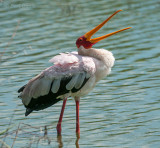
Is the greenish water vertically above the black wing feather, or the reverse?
the black wing feather

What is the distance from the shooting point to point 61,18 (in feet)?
42.9

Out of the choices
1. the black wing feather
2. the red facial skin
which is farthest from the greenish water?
the red facial skin

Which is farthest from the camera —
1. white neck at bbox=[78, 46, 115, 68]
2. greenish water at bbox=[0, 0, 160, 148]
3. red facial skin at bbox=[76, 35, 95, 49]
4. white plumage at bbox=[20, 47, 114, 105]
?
red facial skin at bbox=[76, 35, 95, 49]

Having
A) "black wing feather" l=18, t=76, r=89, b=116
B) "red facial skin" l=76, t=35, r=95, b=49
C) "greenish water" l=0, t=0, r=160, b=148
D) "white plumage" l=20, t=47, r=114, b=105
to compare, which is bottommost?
"greenish water" l=0, t=0, r=160, b=148

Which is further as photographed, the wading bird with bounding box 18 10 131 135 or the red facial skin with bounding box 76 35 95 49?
the red facial skin with bounding box 76 35 95 49

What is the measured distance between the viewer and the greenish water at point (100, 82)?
20.5ft

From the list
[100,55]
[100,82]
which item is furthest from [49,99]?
[100,82]

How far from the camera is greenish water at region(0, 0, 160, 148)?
20.5ft

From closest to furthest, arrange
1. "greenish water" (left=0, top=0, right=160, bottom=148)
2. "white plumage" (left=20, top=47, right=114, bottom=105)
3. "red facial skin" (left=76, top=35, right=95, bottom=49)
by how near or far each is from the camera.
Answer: "white plumage" (left=20, top=47, right=114, bottom=105) → "greenish water" (left=0, top=0, right=160, bottom=148) → "red facial skin" (left=76, top=35, right=95, bottom=49)

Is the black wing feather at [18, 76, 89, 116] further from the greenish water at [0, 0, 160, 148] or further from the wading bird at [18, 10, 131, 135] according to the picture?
the greenish water at [0, 0, 160, 148]

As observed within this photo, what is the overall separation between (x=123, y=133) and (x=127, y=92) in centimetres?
170

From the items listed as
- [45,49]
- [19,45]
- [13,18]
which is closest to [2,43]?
[19,45]

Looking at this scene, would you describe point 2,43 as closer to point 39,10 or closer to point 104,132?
point 39,10

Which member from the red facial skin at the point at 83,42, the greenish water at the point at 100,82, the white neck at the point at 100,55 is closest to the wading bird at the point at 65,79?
the white neck at the point at 100,55
